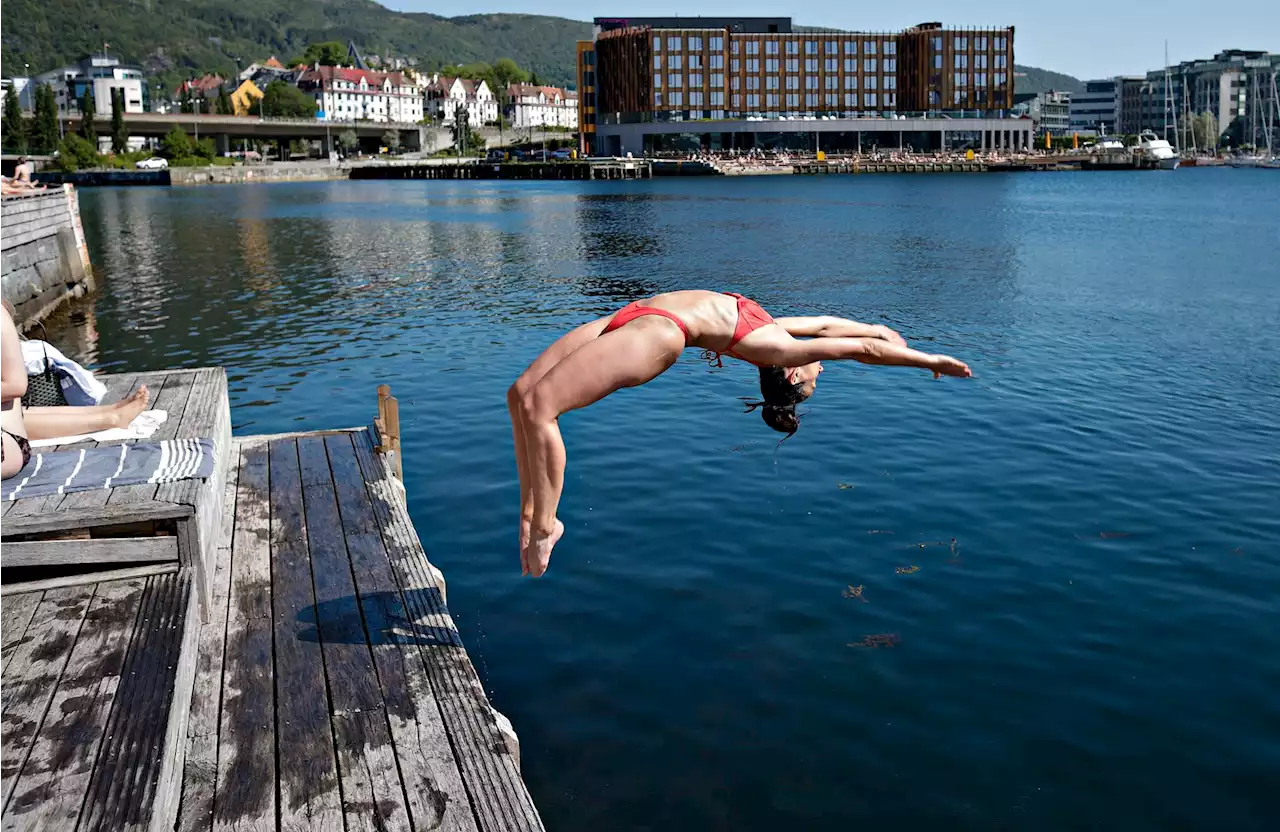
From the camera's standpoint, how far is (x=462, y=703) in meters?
6.95

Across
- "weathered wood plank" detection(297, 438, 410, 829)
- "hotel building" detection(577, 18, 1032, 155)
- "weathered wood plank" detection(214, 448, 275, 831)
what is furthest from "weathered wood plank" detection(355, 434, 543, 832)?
"hotel building" detection(577, 18, 1032, 155)

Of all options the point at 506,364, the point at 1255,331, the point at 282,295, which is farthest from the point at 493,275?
the point at 1255,331

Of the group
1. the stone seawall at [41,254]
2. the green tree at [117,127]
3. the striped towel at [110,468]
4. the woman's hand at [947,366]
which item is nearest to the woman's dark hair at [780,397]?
the woman's hand at [947,366]

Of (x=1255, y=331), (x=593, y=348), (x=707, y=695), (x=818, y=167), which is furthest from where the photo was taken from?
(x=818, y=167)

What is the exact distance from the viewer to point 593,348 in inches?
258

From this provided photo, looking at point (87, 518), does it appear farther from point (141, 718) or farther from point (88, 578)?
point (141, 718)

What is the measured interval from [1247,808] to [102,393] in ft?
38.7

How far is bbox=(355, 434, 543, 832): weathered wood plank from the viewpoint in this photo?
231 inches

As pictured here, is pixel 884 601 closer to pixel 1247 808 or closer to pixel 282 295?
pixel 1247 808

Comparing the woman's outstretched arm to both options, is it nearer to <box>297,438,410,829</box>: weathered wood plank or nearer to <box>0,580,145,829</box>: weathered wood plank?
<box>297,438,410,829</box>: weathered wood plank

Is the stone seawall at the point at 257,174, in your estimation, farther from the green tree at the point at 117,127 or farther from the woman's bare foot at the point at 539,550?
the woman's bare foot at the point at 539,550

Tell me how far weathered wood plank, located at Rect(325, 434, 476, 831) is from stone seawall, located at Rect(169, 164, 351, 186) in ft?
504

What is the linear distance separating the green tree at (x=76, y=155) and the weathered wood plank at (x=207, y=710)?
161610 mm

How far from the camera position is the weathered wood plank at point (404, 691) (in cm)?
584
